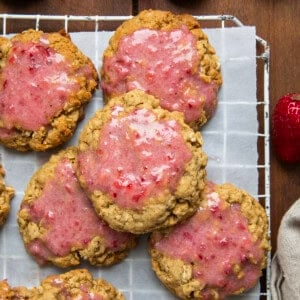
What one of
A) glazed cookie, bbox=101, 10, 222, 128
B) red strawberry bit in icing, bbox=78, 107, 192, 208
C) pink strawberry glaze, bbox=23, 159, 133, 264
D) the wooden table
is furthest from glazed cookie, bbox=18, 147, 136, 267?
the wooden table

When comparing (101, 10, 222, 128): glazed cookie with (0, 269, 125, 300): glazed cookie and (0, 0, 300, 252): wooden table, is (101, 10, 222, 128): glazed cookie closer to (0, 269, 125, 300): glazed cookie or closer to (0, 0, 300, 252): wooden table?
(0, 0, 300, 252): wooden table

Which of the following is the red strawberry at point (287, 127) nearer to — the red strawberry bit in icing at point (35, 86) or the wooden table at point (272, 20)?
the wooden table at point (272, 20)

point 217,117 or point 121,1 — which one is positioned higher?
point 121,1

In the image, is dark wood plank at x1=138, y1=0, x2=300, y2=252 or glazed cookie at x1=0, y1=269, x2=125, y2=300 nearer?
glazed cookie at x1=0, y1=269, x2=125, y2=300

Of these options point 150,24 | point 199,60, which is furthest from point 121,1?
point 199,60

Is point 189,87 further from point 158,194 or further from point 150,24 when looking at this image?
point 158,194
